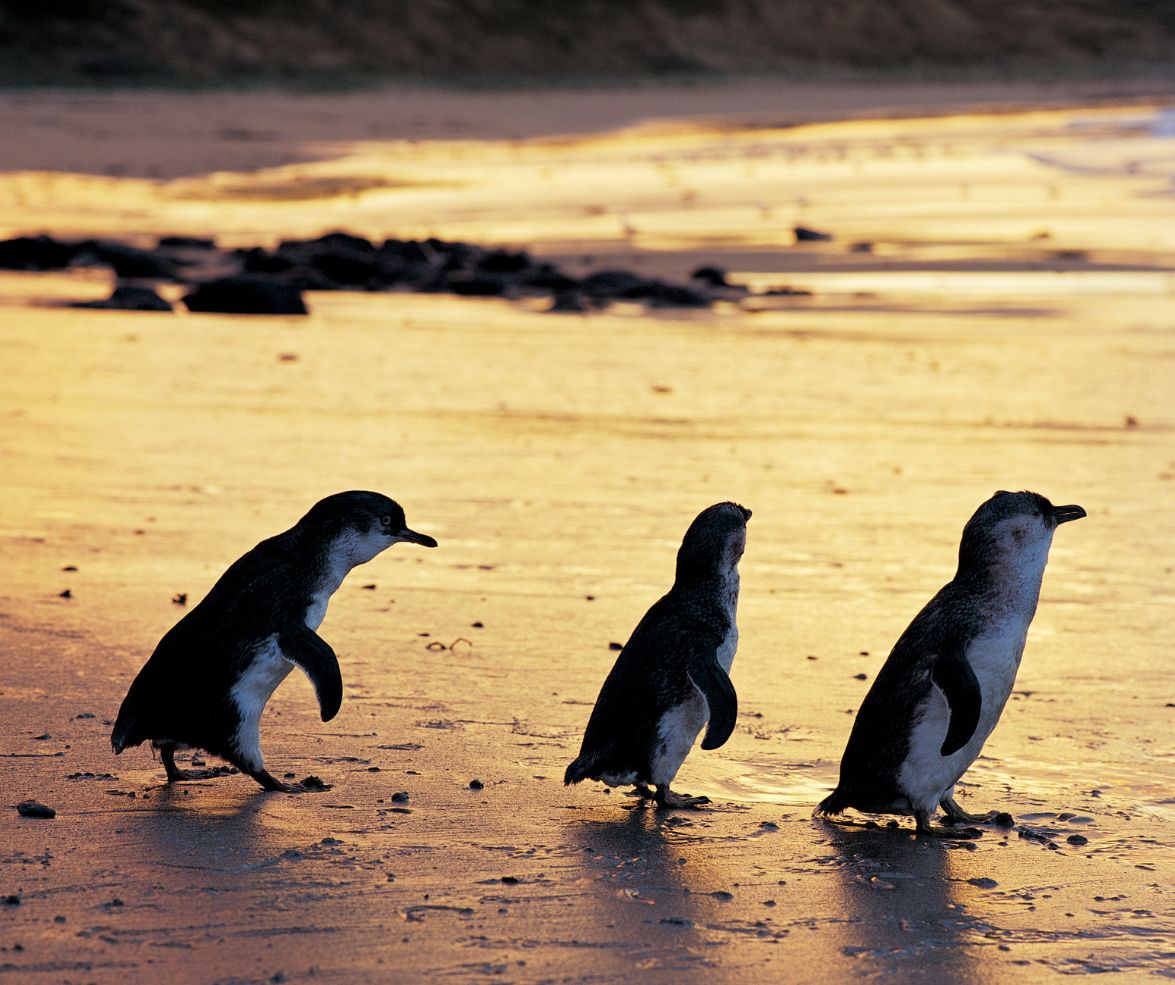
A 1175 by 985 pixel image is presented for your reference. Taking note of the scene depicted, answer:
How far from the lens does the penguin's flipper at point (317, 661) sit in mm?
4977

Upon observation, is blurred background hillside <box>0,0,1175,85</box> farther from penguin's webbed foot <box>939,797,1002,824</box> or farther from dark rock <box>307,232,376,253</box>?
penguin's webbed foot <box>939,797,1002,824</box>

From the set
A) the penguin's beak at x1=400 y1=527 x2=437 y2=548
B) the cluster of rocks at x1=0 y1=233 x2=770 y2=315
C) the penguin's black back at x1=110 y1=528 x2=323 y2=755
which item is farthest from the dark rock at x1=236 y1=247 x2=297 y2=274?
the penguin's black back at x1=110 y1=528 x2=323 y2=755

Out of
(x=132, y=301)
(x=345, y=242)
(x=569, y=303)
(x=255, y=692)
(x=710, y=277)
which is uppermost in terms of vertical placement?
(x=345, y=242)

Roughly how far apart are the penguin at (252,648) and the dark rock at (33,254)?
13867 mm

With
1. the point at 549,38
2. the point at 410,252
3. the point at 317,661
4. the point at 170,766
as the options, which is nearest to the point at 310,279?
the point at 410,252

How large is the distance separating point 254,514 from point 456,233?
14.7 m

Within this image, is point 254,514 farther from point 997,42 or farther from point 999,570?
point 997,42

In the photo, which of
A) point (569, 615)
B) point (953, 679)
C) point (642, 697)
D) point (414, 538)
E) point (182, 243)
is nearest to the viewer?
point (953, 679)

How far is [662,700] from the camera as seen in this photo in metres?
5.04

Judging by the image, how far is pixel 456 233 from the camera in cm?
2270

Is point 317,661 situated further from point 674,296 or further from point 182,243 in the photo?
point 182,243

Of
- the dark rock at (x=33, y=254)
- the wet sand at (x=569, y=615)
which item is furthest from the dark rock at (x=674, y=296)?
the dark rock at (x=33, y=254)

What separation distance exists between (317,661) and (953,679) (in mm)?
1555

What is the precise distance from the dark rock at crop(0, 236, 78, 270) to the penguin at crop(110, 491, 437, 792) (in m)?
13.9
